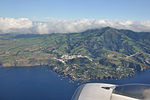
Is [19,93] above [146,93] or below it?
below

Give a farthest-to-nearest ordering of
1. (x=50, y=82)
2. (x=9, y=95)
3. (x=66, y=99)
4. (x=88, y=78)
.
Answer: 1. (x=88, y=78)
2. (x=50, y=82)
3. (x=9, y=95)
4. (x=66, y=99)

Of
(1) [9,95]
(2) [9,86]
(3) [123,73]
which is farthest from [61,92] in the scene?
(3) [123,73]

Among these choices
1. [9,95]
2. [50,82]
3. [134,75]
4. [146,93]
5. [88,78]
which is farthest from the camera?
[134,75]

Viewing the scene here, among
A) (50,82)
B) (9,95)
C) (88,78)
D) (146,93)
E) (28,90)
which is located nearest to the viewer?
(146,93)

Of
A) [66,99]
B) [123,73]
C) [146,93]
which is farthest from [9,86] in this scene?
[146,93]

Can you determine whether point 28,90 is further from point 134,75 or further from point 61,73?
point 134,75

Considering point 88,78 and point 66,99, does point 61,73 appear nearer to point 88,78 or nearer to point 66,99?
point 88,78

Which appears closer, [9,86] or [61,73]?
[9,86]

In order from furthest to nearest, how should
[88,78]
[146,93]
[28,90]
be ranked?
1. [88,78]
2. [28,90]
3. [146,93]

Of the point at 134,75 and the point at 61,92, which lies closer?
the point at 61,92

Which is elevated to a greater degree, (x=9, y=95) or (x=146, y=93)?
(x=146, y=93)
